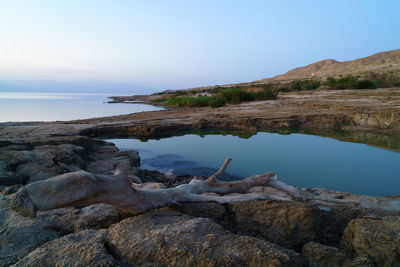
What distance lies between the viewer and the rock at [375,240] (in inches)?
57.4

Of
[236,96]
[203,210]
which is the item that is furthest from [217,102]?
[203,210]

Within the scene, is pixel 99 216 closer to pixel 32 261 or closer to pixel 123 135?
pixel 32 261

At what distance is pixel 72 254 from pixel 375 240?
1926 millimetres

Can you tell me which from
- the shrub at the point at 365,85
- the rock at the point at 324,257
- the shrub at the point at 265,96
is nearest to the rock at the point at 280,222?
the rock at the point at 324,257

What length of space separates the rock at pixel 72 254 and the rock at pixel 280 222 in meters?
1.14

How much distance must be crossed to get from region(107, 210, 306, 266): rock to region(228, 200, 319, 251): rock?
514mm

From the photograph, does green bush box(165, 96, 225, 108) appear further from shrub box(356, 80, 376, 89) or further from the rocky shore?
the rocky shore

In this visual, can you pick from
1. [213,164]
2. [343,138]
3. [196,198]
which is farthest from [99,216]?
[343,138]

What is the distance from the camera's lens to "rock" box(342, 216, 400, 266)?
1458 mm

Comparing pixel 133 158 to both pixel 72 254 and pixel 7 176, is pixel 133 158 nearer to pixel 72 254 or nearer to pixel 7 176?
pixel 7 176

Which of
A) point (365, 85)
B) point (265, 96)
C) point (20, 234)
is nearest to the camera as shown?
point (20, 234)

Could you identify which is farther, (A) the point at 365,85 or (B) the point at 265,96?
(B) the point at 265,96

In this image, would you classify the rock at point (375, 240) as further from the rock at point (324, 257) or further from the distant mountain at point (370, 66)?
the distant mountain at point (370, 66)

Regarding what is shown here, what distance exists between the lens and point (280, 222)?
1.99 metres
